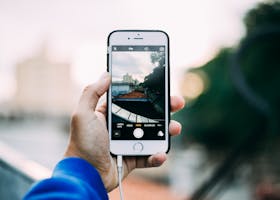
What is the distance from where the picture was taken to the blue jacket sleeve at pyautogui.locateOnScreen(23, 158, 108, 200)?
0.60m

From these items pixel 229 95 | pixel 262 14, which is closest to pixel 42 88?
pixel 229 95

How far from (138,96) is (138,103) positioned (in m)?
0.01

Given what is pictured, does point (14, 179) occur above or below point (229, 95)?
above

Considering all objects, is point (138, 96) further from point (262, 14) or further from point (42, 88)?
point (42, 88)

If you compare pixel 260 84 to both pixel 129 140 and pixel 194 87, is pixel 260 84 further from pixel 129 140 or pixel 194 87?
pixel 129 140

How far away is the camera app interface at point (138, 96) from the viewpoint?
927 mm

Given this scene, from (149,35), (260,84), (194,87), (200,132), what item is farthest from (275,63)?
(149,35)

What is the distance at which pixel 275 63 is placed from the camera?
27.2ft

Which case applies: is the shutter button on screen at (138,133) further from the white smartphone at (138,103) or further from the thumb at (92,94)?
the thumb at (92,94)

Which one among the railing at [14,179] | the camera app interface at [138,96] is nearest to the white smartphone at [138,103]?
the camera app interface at [138,96]

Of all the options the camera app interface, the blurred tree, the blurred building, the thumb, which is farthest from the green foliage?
the blurred building

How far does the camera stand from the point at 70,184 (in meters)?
0.62

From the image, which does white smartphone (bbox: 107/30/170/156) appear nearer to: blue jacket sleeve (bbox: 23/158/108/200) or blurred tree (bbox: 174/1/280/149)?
blue jacket sleeve (bbox: 23/158/108/200)

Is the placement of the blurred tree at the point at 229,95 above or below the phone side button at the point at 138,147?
below
